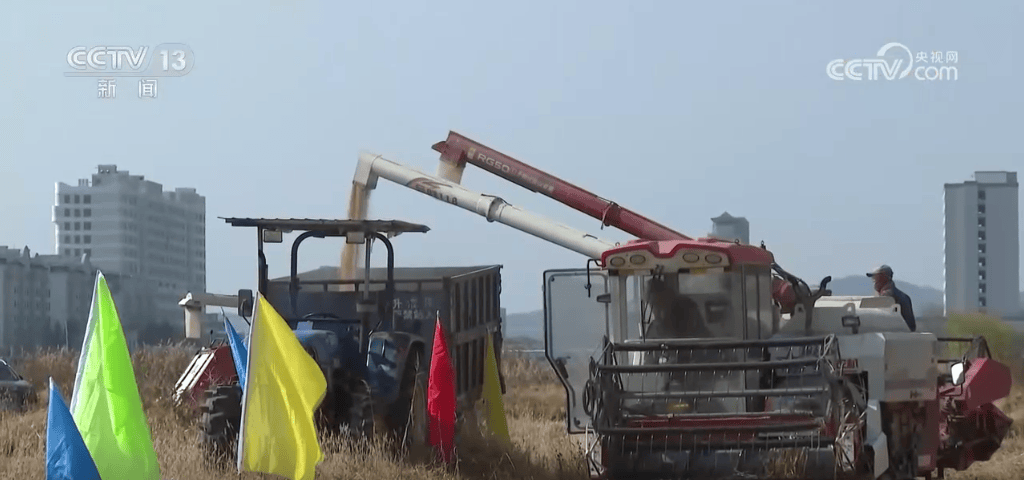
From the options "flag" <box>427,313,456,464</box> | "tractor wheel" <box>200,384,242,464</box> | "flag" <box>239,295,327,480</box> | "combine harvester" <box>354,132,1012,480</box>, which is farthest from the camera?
"flag" <box>427,313,456,464</box>

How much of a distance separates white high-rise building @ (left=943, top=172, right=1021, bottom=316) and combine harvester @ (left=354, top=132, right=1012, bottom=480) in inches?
1702

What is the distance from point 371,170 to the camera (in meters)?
25.5

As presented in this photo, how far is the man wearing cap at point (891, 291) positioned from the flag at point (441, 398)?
16.4 feet

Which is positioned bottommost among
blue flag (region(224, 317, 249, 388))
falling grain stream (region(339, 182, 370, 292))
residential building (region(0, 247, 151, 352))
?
residential building (region(0, 247, 151, 352))

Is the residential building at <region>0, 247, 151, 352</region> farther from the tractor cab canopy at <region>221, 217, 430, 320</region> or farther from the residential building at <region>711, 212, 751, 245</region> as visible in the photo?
the tractor cab canopy at <region>221, 217, 430, 320</region>

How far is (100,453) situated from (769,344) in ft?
18.2

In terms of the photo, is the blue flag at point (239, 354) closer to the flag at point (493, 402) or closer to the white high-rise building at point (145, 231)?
the flag at point (493, 402)

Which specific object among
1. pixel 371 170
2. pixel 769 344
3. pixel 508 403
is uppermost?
pixel 371 170

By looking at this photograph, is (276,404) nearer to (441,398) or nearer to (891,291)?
(441,398)

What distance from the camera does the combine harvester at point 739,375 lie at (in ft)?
40.7

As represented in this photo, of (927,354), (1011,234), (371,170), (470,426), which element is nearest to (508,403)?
(371,170)

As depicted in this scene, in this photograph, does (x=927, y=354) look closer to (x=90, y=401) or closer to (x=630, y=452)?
(x=630, y=452)

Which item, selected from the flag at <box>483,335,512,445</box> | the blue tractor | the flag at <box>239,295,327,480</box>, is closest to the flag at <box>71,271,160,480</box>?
the flag at <box>239,295,327,480</box>

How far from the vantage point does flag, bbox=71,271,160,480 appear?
10.6m
